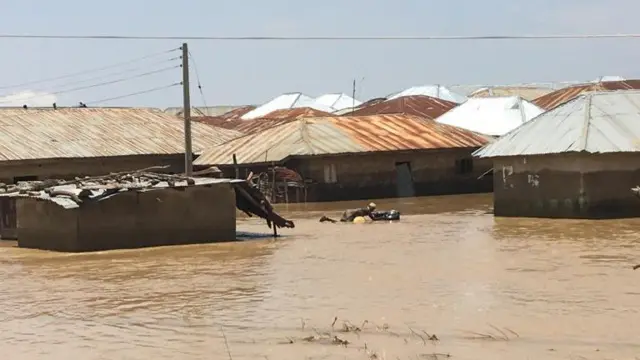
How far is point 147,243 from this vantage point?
20.8 m

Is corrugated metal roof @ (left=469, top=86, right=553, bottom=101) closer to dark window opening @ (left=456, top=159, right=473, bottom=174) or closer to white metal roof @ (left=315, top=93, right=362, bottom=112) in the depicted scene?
white metal roof @ (left=315, top=93, right=362, bottom=112)

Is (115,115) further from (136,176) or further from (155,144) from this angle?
(136,176)

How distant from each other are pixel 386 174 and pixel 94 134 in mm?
11078

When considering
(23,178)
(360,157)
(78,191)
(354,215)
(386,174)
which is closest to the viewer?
(78,191)

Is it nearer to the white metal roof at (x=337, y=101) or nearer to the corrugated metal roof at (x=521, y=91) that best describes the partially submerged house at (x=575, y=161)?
the corrugated metal roof at (x=521, y=91)

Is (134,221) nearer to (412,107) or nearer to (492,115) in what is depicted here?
(492,115)

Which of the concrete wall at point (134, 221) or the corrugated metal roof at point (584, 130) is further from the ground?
the corrugated metal roof at point (584, 130)

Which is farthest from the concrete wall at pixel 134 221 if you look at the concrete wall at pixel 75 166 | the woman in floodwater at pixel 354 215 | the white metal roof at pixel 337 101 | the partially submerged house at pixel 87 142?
the white metal roof at pixel 337 101

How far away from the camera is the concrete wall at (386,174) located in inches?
1417

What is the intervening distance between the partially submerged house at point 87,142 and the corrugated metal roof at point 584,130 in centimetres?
1285

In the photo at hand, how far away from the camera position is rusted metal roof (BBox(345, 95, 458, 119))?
2185 inches

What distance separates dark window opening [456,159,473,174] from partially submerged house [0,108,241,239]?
965 centimetres

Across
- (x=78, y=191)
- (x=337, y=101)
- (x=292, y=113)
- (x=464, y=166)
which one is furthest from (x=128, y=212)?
(x=337, y=101)

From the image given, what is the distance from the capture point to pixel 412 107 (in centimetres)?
5691
